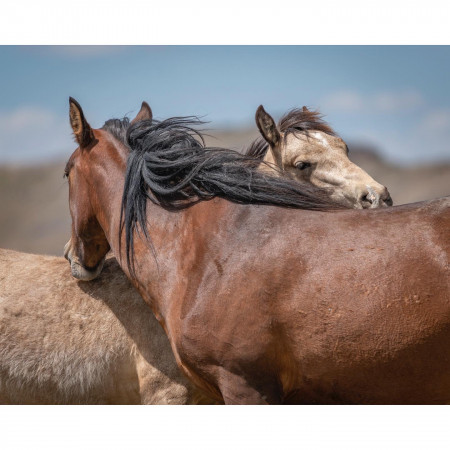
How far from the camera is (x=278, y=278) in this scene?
127 inches

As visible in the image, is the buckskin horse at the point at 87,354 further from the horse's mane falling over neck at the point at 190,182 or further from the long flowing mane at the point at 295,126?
the long flowing mane at the point at 295,126

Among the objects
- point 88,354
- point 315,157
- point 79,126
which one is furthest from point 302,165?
point 88,354

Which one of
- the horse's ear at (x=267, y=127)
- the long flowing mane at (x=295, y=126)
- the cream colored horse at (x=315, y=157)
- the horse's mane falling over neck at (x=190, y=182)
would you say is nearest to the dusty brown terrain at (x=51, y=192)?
the long flowing mane at (x=295, y=126)

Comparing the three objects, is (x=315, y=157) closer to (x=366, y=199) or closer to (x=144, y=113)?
(x=366, y=199)

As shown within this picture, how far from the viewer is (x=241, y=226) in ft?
11.5

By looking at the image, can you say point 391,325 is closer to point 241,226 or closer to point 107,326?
point 241,226

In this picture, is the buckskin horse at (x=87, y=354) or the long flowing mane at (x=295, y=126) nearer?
the buckskin horse at (x=87, y=354)

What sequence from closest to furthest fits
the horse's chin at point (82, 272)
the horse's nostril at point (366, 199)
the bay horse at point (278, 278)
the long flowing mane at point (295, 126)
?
1. the bay horse at point (278, 278)
2. the horse's chin at point (82, 272)
3. the horse's nostril at point (366, 199)
4. the long flowing mane at point (295, 126)

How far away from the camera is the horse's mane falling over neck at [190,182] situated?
11.9 ft

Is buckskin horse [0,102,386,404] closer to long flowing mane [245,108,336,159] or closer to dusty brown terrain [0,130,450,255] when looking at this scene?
long flowing mane [245,108,336,159]

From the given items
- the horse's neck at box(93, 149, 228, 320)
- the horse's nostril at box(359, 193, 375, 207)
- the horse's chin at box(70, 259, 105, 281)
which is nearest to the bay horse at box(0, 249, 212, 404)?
the horse's chin at box(70, 259, 105, 281)

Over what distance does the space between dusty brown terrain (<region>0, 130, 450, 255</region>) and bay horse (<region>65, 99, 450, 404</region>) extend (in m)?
9.98

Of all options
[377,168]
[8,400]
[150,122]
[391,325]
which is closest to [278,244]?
[391,325]

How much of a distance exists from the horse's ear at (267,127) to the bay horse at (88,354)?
1.78 metres
